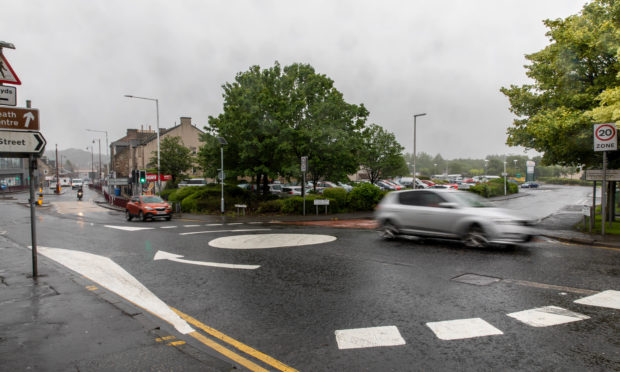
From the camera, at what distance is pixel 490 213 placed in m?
10.0

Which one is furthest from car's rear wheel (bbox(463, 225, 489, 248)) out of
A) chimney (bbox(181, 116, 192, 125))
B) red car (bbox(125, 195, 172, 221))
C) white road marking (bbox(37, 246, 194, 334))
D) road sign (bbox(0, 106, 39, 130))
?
chimney (bbox(181, 116, 192, 125))

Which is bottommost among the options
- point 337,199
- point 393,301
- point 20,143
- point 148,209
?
point 393,301

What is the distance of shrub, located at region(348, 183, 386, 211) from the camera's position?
24.5 m

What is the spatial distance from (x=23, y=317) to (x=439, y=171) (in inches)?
7075

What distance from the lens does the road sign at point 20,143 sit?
6820 millimetres

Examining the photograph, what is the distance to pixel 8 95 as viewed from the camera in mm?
6871

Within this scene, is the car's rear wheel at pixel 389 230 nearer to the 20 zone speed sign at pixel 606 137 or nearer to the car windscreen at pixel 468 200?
the car windscreen at pixel 468 200

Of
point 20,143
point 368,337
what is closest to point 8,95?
point 20,143

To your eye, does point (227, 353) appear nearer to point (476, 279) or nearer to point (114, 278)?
point (114, 278)

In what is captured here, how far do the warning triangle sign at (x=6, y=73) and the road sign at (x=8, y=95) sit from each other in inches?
4.7

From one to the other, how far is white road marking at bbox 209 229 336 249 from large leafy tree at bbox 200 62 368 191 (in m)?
10.5

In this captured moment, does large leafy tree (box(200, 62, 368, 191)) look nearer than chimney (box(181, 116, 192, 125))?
Yes

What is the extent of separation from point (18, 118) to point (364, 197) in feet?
65.6

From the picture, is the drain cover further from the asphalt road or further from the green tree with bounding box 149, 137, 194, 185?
the green tree with bounding box 149, 137, 194, 185
